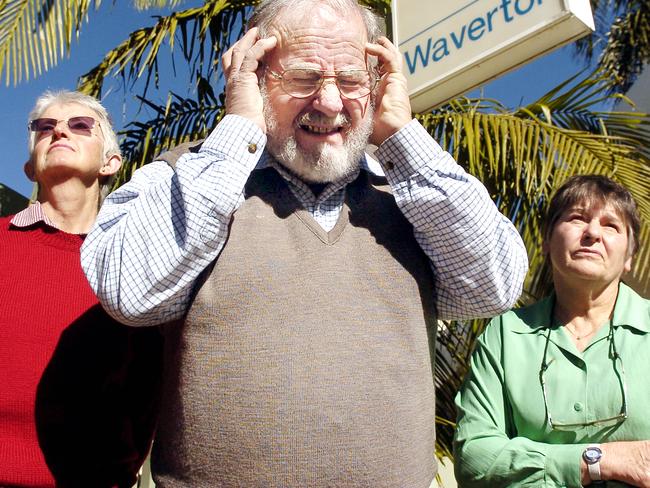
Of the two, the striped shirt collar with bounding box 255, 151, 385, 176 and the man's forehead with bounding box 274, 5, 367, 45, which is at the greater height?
the man's forehead with bounding box 274, 5, 367, 45

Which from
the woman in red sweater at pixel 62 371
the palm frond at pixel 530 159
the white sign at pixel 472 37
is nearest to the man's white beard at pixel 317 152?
the woman in red sweater at pixel 62 371

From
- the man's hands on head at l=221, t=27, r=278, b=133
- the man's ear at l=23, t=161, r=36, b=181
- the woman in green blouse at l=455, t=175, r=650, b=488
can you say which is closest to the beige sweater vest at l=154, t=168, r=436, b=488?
the man's hands on head at l=221, t=27, r=278, b=133

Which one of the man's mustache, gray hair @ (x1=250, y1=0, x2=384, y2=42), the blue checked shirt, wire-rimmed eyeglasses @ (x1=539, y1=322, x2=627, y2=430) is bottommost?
wire-rimmed eyeglasses @ (x1=539, y1=322, x2=627, y2=430)

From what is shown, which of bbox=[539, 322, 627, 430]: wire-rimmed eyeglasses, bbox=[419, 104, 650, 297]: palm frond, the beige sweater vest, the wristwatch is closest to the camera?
the beige sweater vest

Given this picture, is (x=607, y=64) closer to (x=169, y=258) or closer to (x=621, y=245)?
(x=621, y=245)

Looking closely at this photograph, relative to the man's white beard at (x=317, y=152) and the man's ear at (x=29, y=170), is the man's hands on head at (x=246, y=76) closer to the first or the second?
the man's white beard at (x=317, y=152)

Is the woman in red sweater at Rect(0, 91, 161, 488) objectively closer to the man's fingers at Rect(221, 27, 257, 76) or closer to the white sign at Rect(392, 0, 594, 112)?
the man's fingers at Rect(221, 27, 257, 76)

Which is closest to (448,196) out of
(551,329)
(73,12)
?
(551,329)

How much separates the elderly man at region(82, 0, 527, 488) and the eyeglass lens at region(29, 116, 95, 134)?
0.80 metres

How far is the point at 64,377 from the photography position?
2119mm

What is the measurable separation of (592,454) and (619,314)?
1.67 ft

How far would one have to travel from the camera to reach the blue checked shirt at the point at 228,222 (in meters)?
1.66

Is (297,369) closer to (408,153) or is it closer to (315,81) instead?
(408,153)

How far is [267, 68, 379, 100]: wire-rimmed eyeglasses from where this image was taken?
189 cm
